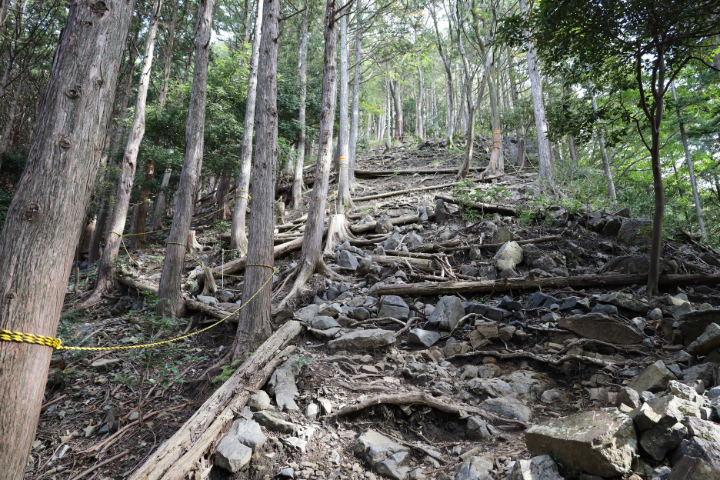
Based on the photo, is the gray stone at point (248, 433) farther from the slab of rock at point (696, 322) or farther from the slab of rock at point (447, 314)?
the slab of rock at point (696, 322)

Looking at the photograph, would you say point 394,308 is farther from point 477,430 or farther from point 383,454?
point 383,454

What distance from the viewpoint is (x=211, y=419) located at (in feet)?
10.4

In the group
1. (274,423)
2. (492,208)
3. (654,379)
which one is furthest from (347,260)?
(654,379)

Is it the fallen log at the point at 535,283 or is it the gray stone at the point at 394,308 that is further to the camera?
the gray stone at the point at 394,308

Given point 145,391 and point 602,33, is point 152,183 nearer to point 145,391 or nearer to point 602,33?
point 145,391

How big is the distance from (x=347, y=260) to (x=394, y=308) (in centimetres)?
221

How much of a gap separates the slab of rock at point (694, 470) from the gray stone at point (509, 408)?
1386mm

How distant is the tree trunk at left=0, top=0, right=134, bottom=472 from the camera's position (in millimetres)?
1979

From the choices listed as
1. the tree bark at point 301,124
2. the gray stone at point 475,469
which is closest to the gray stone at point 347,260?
the gray stone at point 475,469

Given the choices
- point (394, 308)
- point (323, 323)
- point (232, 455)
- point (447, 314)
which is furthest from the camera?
point (394, 308)

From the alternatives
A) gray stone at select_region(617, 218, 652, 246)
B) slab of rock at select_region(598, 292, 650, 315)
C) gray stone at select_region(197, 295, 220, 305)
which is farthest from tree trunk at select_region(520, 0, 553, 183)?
A: gray stone at select_region(197, 295, 220, 305)

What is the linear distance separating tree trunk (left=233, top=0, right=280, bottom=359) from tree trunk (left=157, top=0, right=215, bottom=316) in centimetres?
187

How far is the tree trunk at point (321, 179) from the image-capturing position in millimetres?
6789

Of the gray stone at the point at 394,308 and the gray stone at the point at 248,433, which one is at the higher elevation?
the gray stone at the point at 394,308
